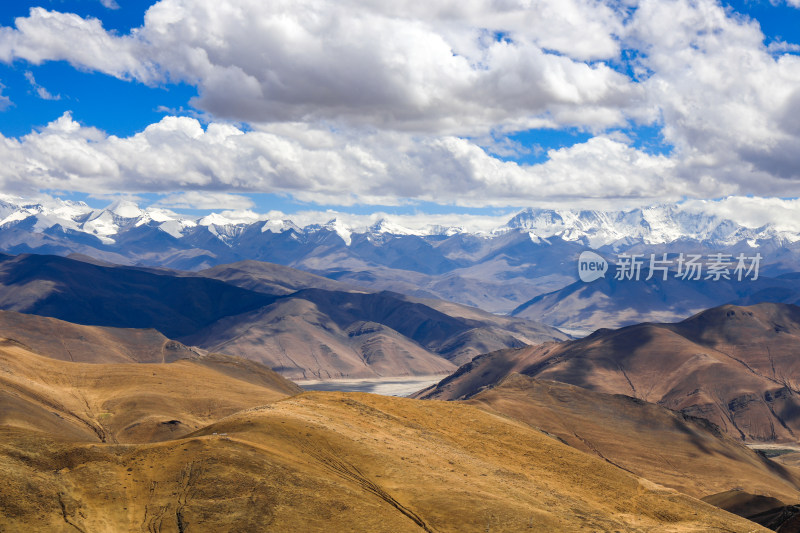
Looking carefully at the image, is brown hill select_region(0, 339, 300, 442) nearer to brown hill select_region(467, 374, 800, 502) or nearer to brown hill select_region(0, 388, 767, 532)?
brown hill select_region(0, 388, 767, 532)

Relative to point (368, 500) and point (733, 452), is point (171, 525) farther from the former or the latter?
point (733, 452)

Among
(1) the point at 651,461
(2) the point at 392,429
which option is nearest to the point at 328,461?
(2) the point at 392,429

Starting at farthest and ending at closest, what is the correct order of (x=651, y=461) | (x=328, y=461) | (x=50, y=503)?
(x=651, y=461), (x=328, y=461), (x=50, y=503)

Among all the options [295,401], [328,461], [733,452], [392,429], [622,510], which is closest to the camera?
[328,461]

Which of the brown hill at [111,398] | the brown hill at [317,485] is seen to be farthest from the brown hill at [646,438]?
the brown hill at [317,485]

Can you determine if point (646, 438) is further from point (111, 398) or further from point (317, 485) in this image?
point (317, 485)

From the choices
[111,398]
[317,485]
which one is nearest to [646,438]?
[111,398]

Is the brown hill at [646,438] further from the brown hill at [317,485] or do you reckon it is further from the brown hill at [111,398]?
the brown hill at [317,485]

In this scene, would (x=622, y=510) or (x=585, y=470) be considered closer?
(x=622, y=510)
